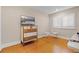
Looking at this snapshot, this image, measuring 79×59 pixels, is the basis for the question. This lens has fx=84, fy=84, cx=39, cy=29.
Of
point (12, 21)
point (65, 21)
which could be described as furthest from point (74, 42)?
point (12, 21)

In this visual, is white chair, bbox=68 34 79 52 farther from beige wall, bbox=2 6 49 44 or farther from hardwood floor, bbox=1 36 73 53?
beige wall, bbox=2 6 49 44

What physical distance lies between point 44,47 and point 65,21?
1.88 feet

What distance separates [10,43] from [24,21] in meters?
0.43

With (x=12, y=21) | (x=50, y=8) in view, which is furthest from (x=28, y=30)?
(x=50, y=8)

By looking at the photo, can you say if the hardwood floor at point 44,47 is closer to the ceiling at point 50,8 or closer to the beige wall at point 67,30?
the beige wall at point 67,30

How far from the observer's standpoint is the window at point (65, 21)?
1410 millimetres

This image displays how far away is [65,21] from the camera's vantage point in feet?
4.71

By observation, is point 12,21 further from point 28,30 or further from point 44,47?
point 44,47

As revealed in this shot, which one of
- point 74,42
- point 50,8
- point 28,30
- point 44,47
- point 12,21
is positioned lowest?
point 44,47

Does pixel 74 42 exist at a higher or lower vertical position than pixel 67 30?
lower

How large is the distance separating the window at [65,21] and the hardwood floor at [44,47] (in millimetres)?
240

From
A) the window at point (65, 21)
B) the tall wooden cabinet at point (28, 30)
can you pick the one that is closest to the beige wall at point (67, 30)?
the window at point (65, 21)
